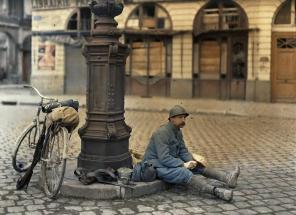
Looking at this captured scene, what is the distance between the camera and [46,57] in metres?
26.9

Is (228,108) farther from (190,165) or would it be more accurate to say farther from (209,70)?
(190,165)

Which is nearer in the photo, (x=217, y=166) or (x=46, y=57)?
(x=217, y=166)

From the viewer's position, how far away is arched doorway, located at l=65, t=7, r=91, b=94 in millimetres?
Result: 25938

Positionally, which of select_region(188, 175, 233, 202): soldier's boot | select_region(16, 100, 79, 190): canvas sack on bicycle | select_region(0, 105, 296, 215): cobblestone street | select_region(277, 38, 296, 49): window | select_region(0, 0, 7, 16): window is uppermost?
select_region(0, 0, 7, 16): window

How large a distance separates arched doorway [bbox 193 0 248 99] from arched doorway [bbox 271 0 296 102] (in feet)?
4.34

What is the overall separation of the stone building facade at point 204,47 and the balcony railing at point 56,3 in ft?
0.21

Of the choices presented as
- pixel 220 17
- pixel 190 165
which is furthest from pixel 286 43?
pixel 190 165

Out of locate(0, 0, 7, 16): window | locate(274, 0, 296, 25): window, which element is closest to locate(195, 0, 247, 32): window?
locate(274, 0, 296, 25): window

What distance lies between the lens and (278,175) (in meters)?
7.12

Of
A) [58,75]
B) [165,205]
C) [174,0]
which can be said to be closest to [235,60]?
[174,0]

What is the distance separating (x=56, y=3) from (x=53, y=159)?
2182 centimetres

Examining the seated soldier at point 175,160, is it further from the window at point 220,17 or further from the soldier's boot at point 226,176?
the window at point 220,17

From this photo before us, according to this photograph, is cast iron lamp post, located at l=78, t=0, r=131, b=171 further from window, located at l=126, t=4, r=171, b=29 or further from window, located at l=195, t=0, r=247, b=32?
window, located at l=126, t=4, r=171, b=29

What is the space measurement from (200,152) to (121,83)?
3163mm
